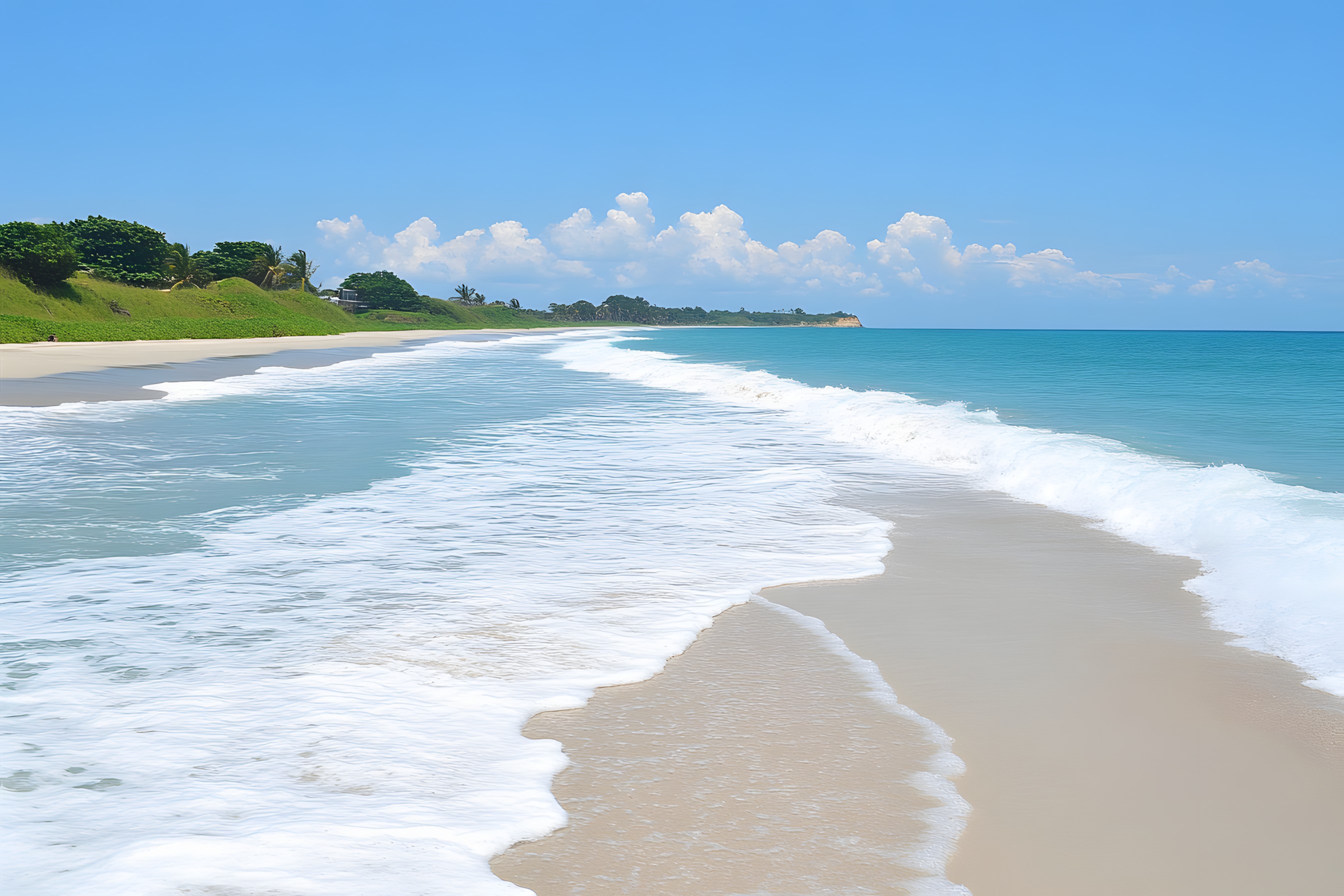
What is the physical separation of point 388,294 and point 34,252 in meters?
91.0

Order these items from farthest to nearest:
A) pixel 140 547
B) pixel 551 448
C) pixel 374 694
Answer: pixel 551 448 → pixel 140 547 → pixel 374 694

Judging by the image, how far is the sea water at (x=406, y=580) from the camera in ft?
11.5

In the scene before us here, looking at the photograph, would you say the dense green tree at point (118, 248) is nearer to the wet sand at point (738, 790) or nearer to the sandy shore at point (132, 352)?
the sandy shore at point (132, 352)

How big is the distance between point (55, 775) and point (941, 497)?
30.4 ft

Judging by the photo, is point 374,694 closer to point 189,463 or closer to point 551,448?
point 189,463

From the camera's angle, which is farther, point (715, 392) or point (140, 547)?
point (715, 392)

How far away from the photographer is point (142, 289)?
224ft

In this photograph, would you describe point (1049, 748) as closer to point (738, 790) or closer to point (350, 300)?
point (738, 790)

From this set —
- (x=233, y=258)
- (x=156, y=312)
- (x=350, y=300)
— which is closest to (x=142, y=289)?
(x=156, y=312)

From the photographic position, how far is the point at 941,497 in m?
11.1

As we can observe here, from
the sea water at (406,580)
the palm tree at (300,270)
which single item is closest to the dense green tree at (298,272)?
the palm tree at (300,270)

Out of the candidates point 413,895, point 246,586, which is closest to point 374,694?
point 413,895

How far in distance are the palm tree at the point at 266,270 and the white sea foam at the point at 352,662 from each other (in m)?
91.5

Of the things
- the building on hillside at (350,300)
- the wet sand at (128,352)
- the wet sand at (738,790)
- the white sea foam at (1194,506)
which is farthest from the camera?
the building on hillside at (350,300)
